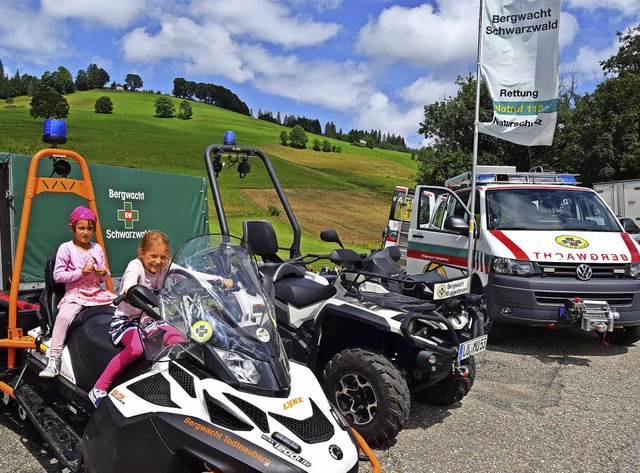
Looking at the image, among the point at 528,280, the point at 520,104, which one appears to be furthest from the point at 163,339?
the point at 520,104

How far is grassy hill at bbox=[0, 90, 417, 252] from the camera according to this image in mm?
32344

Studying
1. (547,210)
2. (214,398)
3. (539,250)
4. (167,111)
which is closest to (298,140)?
(167,111)

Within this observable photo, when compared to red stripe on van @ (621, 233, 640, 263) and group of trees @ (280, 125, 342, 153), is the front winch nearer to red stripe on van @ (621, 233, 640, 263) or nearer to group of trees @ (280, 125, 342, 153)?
red stripe on van @ (621, 233, 640, 263)

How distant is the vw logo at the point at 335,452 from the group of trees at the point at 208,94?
110 meters

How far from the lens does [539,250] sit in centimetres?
630

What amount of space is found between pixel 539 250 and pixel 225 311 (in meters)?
4.77

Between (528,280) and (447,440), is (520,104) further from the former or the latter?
(447,440)

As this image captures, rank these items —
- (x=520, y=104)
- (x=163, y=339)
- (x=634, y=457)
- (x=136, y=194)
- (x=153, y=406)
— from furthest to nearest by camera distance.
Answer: (x=520, y=104)
(x=136, y=194)
(x=634, y=457)
(x=163, y=339)
(x=153, y=406)

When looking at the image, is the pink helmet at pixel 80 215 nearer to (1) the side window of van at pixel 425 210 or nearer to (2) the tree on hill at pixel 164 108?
(1) the side window of van at pixel 425 210

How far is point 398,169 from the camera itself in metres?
68.4

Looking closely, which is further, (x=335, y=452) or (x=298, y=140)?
(x=298, y=140)

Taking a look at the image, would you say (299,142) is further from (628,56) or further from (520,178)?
(520,178)

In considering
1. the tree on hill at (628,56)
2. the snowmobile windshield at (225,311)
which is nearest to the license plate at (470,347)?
the snowmobile windshield at (225,311)

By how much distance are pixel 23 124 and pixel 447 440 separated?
5865cm
